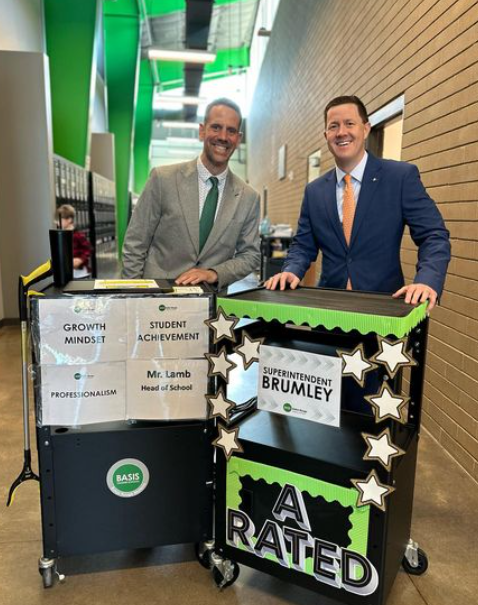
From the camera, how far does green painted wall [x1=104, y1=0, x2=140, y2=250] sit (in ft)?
35.3

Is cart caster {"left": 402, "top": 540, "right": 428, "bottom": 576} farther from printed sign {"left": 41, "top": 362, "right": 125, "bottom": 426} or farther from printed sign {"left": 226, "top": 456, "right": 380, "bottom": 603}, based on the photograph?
printed sign {"left": 41, "top": 362, "right": 125, "bottom": 426}

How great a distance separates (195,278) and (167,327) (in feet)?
0.91

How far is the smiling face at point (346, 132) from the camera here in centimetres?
172

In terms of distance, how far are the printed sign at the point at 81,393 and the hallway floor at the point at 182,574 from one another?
580 millimetres

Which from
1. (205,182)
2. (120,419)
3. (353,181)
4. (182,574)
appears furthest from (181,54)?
(182,574)

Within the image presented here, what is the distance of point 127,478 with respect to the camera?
1.62m

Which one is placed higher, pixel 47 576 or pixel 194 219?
pixel 194 219

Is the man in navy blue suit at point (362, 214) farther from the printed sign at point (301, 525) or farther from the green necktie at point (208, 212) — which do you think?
the printed sign at point (301, 525)

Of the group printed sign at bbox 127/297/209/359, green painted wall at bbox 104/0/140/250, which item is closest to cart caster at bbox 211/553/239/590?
printed sign at bbox 127/297/209/359

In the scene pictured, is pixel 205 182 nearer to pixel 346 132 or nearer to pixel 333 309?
pixel 346 132

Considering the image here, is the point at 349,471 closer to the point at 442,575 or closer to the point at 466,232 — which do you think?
the point at 442,575

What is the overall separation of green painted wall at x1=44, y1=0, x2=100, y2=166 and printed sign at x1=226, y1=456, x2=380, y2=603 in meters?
6.34

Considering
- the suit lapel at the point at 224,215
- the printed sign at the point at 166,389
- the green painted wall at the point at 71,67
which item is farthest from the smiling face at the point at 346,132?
the green painted wall at the point at 71,67

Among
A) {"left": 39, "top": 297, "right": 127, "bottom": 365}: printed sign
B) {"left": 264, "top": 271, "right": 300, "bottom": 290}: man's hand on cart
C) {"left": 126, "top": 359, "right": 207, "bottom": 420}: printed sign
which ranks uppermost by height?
{"left": 264, "top": 271, "right": 300, "bottom": 290}: man's hand on cart
